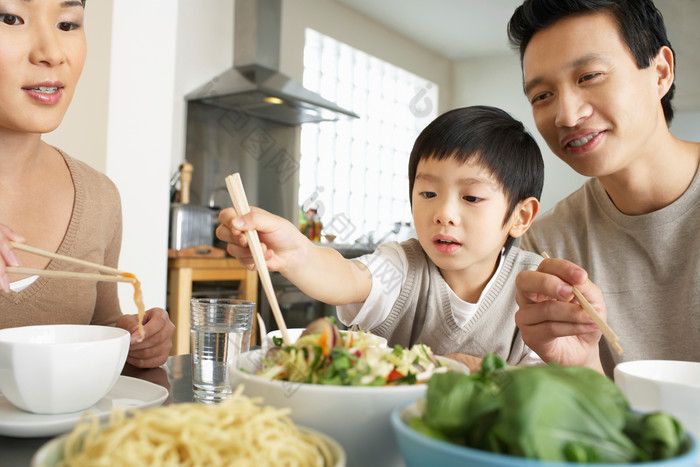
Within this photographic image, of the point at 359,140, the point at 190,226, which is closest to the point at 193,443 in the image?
the point at 190,226

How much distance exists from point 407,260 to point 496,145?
0.35m

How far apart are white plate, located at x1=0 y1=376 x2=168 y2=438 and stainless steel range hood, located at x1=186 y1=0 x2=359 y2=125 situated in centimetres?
362

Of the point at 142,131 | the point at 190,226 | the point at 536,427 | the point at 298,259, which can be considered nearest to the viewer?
the point at 536,427

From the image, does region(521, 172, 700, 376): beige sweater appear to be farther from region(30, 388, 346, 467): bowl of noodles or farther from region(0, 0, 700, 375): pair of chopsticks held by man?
region(30, 388, 346, 467): bowl of noodles

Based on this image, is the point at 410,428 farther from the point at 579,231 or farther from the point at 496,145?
the point at 579,231

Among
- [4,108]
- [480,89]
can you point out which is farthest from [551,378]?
[480,89]

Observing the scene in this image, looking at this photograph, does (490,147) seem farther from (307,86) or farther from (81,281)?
(307,86)

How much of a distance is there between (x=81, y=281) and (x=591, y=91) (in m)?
1.26

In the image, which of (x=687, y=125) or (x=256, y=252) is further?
(x=687, y=125)

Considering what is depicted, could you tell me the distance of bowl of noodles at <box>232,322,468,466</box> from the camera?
0.48 meters

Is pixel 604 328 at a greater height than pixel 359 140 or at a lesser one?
lesser

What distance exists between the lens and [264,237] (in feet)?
3.20

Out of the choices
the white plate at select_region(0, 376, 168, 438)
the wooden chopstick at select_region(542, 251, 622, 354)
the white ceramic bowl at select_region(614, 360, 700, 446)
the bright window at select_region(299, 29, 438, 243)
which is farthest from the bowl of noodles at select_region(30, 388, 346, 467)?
the bright window at select_region(299, 29, 438, 243)

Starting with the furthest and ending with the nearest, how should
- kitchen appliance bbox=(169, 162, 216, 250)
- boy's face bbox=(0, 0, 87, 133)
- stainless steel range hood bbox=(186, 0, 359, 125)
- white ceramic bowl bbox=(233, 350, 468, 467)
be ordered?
stainless steel range hood bbox=(186, 0, 359, 125) → kitchen appliance bbox=(169, 162, 216, 250) → boy's face bbox=(0, 0, 87, 133) → white ceramic bowl bbox=(233, 350, 468, 467)
